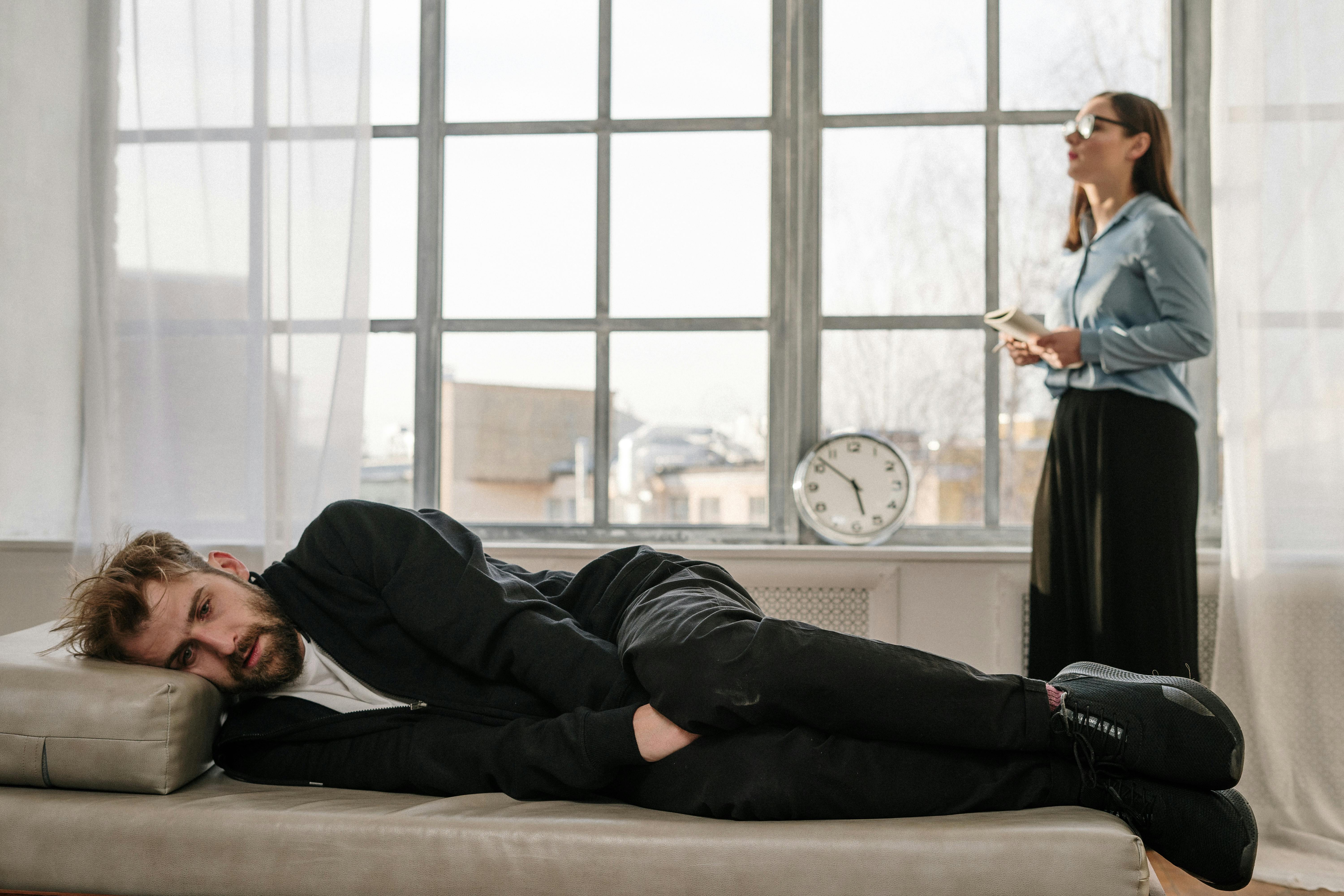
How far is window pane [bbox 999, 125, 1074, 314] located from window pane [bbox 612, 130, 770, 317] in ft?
2.19

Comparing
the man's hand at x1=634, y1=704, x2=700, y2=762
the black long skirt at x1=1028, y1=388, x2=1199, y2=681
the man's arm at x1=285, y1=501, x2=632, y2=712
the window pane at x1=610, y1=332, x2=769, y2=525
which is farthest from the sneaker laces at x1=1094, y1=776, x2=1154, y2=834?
the window pane at x1=610, y1=332, x2=769, y2=525

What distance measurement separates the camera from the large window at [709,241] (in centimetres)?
278

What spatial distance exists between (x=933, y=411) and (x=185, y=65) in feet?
7.44

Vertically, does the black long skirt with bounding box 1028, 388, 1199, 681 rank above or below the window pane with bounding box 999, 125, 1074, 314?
below

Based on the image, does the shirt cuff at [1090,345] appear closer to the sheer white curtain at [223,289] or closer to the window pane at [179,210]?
the sheer white curtain at [223,289]

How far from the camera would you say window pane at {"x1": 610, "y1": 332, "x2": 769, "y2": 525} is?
2.86m

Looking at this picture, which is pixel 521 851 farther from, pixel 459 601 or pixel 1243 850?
pixel 1243 850

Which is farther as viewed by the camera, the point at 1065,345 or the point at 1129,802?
the point at 1065,345

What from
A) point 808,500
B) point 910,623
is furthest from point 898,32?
point 910,623

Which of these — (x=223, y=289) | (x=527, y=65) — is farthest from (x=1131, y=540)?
(x=223, y=289)

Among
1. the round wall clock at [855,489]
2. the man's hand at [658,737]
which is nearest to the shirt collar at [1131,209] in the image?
the round wall clock at [855,489]

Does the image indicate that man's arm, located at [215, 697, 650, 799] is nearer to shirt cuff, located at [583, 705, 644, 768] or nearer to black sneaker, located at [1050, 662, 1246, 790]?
shirt cuff, located at [583, 705, 644, 768]

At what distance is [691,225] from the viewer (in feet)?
9.55

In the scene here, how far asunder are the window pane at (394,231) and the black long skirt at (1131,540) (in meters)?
1.93
